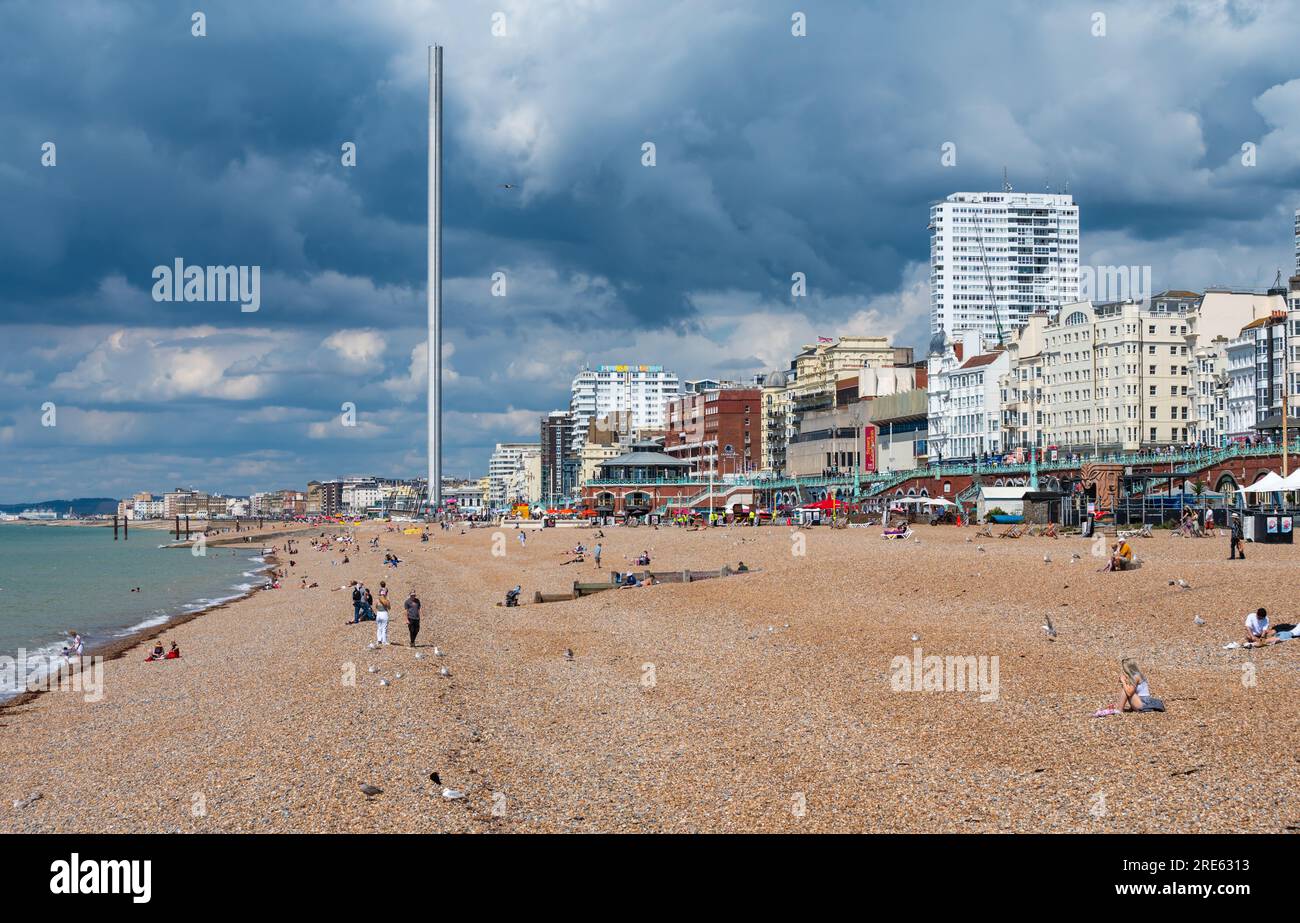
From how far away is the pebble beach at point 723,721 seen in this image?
536 inches

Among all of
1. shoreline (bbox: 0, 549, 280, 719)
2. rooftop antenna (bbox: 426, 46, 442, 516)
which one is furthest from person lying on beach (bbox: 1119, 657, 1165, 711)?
rooftop antenna (bbox: 426, 46, 442, 516)

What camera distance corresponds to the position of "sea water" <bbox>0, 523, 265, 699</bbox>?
1677 inches

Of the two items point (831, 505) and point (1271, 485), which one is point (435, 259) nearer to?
point (831, 505)

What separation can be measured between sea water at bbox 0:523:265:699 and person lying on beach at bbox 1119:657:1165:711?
25387 mm

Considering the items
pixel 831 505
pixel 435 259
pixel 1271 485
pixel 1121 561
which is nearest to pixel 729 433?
pixel 435 259

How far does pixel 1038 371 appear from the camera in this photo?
104812 millimetres

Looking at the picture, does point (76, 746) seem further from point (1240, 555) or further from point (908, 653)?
point (1240, 555)

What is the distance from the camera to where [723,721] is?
19000 mm

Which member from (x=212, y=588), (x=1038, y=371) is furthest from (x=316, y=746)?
(x=1038, y=371)

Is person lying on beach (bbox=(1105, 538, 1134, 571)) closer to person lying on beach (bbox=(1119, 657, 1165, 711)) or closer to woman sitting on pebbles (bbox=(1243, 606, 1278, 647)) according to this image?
woman sitting on pebbles (bbox=(1243, 606, 1278, 647))

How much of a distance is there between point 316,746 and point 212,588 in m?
53.0

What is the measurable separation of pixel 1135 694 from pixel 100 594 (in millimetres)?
59783

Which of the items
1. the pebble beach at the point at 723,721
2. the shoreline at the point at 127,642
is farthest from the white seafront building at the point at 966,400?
the shoreline at the point at 127,642

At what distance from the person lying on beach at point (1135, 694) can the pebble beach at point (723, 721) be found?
0.31 m
